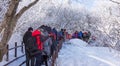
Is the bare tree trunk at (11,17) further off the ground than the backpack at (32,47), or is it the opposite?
the bare tree trunk at (11,17)

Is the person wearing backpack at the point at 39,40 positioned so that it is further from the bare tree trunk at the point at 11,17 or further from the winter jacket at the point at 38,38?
the bare tree trunk at the point at 11,17

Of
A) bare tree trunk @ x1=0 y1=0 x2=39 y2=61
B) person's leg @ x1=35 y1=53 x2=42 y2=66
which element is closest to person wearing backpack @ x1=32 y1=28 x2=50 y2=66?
person's leg @ x1=35 y1=53 x2=42 y2=66

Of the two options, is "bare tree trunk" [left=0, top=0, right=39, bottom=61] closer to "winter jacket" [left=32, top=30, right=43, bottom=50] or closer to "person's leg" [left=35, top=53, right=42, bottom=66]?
"winter jacket" [left=32, top=30, right=43, bottom=50]

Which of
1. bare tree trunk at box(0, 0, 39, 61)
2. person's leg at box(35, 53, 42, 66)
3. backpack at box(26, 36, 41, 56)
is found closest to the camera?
backpack at box(26, 36, 41, 56)

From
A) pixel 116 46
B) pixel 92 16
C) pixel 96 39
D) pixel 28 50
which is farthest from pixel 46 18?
pixel 28 50

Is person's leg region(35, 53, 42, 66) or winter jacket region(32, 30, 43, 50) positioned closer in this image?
winter jacket region(32, 30, 43, 50)

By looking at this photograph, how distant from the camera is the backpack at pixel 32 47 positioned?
36.0 ft

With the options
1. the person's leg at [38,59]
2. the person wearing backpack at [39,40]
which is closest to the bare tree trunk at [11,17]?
the person wearing backpack at [39,40]

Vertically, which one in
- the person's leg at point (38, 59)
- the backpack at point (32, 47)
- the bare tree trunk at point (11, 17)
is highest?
the bare tree trunk at point (11, 17)

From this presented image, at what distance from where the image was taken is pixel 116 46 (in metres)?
27.9

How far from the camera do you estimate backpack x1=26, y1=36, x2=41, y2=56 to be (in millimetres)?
10984

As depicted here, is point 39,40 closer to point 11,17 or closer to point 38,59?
point 38,59

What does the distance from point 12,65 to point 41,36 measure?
286cm

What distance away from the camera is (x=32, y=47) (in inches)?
435
